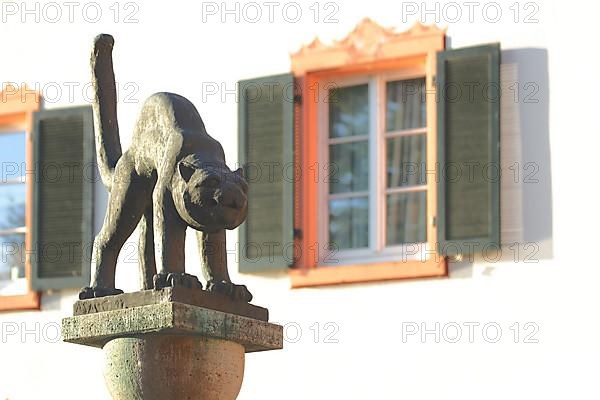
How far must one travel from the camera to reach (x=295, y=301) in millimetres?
11711

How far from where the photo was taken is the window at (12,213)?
42.9 feet

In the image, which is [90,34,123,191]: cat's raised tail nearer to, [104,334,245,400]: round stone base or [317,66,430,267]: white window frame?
[104,334,245,400]: round stone base

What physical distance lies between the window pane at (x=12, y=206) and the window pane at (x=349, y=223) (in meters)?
2.55

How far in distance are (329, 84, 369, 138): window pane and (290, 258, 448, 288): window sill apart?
0.96 metres

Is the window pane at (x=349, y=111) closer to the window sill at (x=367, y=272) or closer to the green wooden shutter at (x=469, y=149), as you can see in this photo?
the green wooden shutter at (x=469, y=149)

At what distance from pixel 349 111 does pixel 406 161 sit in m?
0.55

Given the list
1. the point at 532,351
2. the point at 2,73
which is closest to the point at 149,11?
the point at 2,73

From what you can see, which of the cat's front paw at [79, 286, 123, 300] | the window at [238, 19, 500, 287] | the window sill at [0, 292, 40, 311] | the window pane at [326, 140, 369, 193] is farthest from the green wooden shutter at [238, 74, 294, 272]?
the cat's front paw at [79, 286, 123, 300]

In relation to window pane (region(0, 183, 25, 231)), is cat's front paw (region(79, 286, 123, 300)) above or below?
below

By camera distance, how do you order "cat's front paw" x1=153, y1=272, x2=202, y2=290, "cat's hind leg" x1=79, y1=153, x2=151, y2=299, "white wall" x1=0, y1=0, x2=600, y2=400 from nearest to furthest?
"cat's front paw" x1=153, y1=272, x2=202, y2=290 < "cat's hind leg" x1=79, y1=153, x2=151, y2=299 < "white wall" x1=0, y1=0, x2=600, y2=400

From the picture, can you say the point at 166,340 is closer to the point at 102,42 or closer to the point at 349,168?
the point at 102,42

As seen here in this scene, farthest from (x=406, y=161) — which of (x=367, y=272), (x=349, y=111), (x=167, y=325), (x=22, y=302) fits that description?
(x=167, y=325)

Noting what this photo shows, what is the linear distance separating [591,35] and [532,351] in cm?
196

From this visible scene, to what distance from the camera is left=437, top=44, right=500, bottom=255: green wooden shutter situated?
11.1 metres
